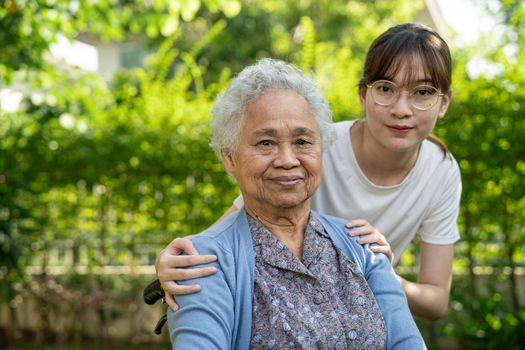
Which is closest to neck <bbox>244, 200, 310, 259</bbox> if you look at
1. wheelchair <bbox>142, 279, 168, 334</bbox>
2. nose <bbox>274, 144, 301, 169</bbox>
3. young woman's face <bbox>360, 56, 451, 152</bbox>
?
nose <bbox>274, 144, 301, 169</bbox>

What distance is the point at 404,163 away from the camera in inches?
103

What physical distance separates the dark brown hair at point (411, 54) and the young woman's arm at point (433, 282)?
57 centimetres

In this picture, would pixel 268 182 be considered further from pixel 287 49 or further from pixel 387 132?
pixel 287 49

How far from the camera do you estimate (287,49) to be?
1511cm

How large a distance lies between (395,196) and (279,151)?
0.77 metres

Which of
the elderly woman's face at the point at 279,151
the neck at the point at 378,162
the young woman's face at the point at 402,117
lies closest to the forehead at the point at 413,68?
the young woman's face at the point at 402,117

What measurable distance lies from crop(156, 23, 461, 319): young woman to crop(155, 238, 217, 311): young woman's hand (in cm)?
48

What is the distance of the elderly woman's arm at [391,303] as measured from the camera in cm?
205

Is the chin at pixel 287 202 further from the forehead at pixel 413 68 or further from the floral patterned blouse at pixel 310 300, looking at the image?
the forehead at pixel 413 68

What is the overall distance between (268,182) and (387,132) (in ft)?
1.88

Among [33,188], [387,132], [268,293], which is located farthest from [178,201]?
[268,293]

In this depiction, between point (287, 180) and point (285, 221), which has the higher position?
point (287, 180)

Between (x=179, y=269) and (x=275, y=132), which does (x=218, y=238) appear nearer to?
(x=179, y=269)

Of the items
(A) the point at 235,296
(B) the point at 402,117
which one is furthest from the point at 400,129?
(A) the point at 235,296
